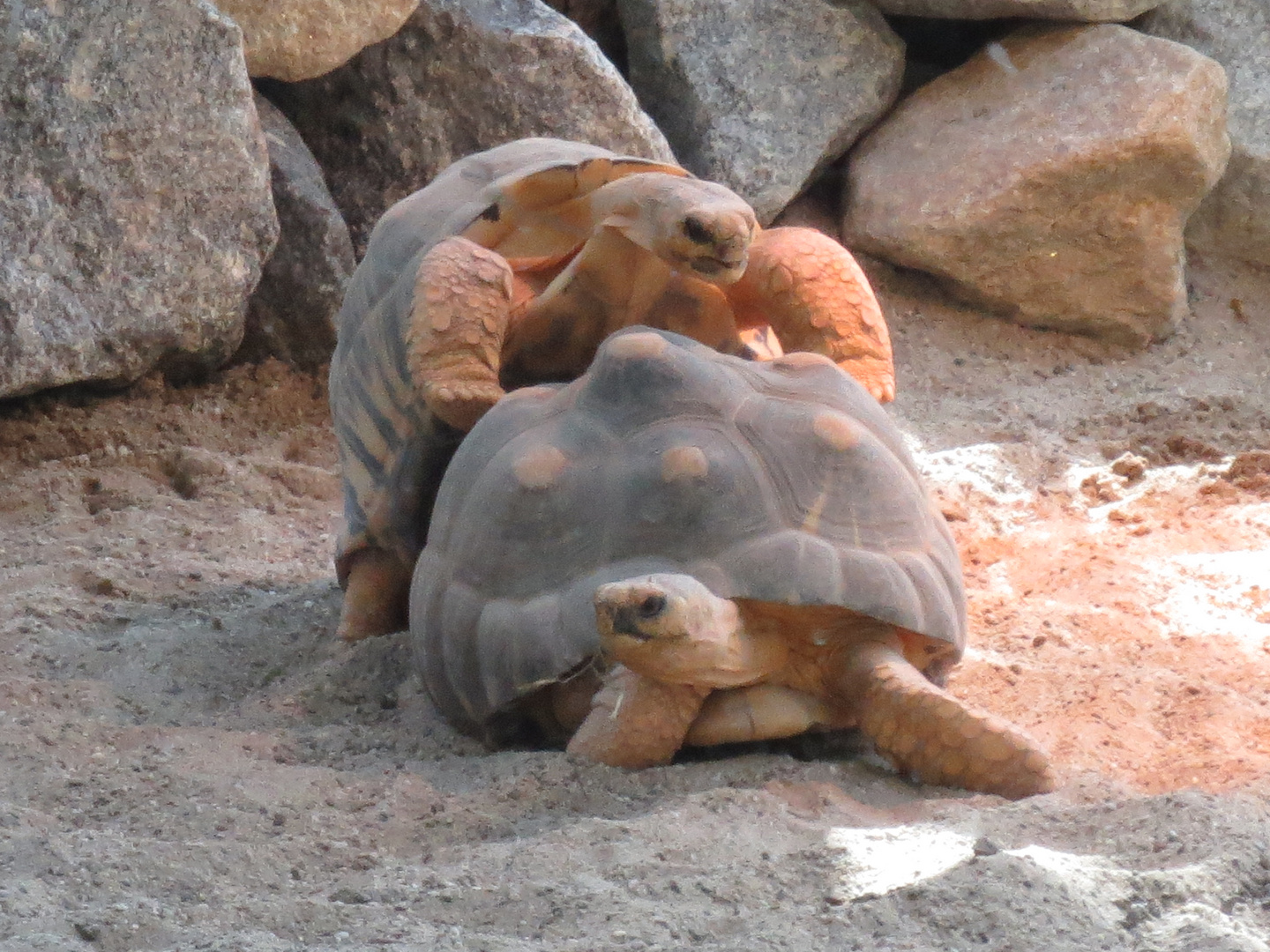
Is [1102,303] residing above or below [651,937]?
below

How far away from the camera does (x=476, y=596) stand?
93.9 inches

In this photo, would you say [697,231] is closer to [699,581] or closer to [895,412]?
[699,581]

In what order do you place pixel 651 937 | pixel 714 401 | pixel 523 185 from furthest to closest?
pixel 523 185
pixel 714 401
pixel 651 937

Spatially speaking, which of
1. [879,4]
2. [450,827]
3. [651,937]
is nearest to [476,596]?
[450,827]

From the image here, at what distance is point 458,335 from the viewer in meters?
2.73

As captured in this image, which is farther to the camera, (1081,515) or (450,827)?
(1081,515)

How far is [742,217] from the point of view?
2568 millimetres

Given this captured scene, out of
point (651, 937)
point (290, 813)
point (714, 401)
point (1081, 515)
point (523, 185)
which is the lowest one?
point (1081, 515)

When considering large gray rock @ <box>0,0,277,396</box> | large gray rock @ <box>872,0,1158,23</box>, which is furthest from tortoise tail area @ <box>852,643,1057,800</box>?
large gray rock @ <box>872,0,1158,23</box>

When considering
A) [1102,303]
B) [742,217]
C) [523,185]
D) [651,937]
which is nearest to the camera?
[651,937]

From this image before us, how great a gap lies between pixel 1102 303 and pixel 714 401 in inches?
121

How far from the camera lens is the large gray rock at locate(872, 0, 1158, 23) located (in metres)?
5.03

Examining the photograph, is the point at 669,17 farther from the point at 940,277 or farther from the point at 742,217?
the point at 742,217

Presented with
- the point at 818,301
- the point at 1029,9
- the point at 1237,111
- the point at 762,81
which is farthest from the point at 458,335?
the point at 1237,111
